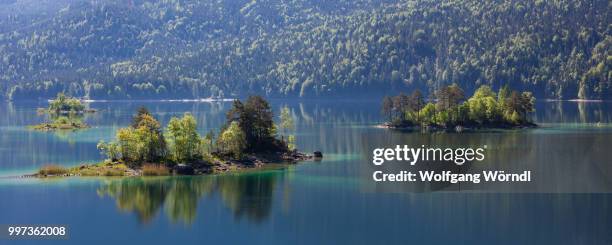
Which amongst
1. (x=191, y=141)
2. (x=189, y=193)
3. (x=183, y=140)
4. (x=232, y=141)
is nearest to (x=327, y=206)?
(x=189, y=193)

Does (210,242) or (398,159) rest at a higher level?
(398,159)

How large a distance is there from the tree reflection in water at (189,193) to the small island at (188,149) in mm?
4853

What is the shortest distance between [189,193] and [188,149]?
19237 mm

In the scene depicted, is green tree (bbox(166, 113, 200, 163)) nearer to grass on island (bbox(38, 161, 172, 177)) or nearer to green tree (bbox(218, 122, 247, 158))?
grass on island (bbox(38, 161, 172, 177))

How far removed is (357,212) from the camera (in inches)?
3656

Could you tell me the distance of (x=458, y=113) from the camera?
189375mm

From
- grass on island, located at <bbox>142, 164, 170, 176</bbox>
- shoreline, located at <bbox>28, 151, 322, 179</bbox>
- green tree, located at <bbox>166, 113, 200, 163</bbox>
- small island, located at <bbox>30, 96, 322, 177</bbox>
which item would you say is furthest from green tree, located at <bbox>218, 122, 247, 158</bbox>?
grass on island, located at <bbox>142, 164, 170, 176</bbox>

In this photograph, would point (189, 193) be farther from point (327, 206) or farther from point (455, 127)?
point (455, 127)

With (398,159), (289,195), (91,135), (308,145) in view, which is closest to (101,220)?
(289,195)

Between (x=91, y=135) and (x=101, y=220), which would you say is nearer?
(x=101, y=220)

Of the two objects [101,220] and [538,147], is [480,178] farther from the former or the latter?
[538,147]

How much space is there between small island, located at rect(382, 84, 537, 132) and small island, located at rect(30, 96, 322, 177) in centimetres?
5788

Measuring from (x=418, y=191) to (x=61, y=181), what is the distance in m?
42.1

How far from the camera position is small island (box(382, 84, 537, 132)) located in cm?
18800
